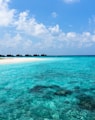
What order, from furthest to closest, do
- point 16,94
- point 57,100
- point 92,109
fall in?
1. point 16,94
2. point 57,100
3. point 92,109

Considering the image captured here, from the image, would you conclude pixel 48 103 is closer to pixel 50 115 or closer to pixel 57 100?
pixel 57 100

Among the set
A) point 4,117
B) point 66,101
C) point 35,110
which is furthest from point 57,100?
point 4,117

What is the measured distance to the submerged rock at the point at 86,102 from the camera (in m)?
8.46

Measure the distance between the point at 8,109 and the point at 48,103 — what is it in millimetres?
2329

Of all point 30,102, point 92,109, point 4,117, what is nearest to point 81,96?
point 92,109

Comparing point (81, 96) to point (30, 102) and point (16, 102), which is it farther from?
point (16, 102)

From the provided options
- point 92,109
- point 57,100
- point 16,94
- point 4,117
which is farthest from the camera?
point 16,94

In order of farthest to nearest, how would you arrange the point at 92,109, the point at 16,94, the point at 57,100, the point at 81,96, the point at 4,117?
the point at 16,94, the point at 81,96, the point at 57,100, the point at 92,109, the point at 4,117

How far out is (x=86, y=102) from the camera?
927cm

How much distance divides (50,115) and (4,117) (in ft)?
7.00

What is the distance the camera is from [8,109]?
8398 millimetres

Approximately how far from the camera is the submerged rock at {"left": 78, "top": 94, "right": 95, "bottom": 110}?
846cm

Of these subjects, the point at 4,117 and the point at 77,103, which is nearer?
the point at 4,117

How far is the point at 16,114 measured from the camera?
7742mm
